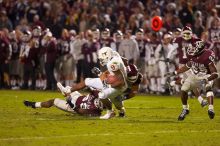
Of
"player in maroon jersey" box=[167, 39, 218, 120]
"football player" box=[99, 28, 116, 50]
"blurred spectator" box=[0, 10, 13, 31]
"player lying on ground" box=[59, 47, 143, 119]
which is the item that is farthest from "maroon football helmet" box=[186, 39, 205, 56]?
"blurred spectator" box=[0, 10, 13, 31]

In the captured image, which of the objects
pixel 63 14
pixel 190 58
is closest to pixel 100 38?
pixel 63 14

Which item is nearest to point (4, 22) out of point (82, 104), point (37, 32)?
point (37, 32)

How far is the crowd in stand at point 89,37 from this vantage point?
21062 millimetres

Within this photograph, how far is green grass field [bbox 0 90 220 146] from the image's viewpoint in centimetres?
951

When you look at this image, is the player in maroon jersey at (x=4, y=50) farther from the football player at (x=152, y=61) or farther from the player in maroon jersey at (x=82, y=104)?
the player in maroon jersey at (x=82, y=104)

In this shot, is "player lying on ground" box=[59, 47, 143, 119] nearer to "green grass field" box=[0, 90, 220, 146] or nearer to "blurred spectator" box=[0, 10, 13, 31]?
"green grass field" box=[0, 90, 220, 146]

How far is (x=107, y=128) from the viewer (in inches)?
431

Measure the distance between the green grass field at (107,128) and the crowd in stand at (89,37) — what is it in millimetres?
6359

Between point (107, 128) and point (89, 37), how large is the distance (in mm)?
10539

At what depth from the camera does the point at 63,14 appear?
23.8 metres

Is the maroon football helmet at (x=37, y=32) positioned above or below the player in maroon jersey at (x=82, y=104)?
above

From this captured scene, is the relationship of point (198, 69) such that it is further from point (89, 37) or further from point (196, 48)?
point (89, 37)

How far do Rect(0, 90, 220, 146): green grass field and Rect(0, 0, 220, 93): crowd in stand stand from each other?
636 cm

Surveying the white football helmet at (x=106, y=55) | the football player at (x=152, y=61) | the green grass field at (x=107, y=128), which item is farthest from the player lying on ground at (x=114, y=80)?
the football player at (x=152, y=61)
